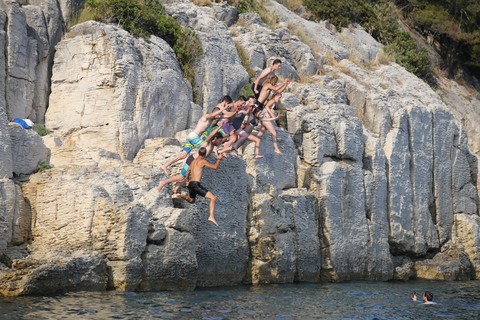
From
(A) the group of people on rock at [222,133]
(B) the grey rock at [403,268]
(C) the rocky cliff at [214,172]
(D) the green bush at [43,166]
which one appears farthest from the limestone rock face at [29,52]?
(B) the grey rock at [403,268]

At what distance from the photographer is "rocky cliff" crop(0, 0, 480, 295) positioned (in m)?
13.1

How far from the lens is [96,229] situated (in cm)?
1299

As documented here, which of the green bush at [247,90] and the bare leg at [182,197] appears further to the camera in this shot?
the green bush at [247,90]

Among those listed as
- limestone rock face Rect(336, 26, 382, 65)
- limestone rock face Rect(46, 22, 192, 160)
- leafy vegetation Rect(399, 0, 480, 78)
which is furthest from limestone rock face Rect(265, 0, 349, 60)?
limestone rock face Rect(46, 22, 192, 160)

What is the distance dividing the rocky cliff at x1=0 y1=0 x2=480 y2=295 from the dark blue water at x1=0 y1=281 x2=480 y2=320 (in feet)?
2.05

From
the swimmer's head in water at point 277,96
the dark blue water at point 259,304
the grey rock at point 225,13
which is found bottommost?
the dark blue water at point 259,304

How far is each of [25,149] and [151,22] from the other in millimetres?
7172

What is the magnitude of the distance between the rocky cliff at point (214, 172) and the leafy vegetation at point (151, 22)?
1.64 ft

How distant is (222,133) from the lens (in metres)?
15.5

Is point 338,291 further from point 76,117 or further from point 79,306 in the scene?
point 76,117

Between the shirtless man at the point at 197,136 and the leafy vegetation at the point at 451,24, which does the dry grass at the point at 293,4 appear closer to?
the leafy vegetation at the point at 451,24

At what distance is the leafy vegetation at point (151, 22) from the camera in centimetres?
1856

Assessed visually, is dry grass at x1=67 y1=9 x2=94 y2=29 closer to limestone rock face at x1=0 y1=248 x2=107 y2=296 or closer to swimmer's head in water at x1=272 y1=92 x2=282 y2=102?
swimmer's head in water at x1=272 y1=92 x2=282 y2=102

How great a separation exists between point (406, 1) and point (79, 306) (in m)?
29.6
